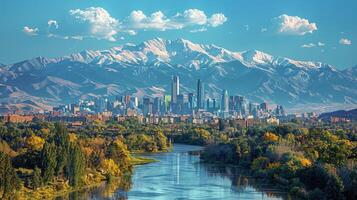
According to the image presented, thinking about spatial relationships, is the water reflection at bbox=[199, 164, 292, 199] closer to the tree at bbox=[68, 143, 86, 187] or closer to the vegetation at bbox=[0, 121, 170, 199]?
the vegetation at bbox=[0, 121, 170, 199]

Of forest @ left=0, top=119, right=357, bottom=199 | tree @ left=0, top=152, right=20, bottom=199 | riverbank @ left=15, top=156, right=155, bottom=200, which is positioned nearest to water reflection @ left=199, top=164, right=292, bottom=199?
forest @ left=0, top=119, right=357, bottom=199

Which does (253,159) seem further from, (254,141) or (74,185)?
(74,185)

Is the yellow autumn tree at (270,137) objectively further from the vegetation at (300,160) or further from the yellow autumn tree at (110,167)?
the yellow autumn tree at (110,167)

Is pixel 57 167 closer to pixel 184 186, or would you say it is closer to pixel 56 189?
pixel 56 189

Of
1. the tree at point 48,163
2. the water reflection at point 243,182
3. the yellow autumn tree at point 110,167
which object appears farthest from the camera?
the yellow autumn tree at point 110,167

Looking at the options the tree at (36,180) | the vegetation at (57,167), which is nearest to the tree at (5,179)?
the vegetation at (57,167)

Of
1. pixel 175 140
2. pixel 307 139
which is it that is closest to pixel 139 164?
pixel 307 139

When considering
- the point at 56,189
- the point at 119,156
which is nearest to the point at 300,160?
the point at 119,156
